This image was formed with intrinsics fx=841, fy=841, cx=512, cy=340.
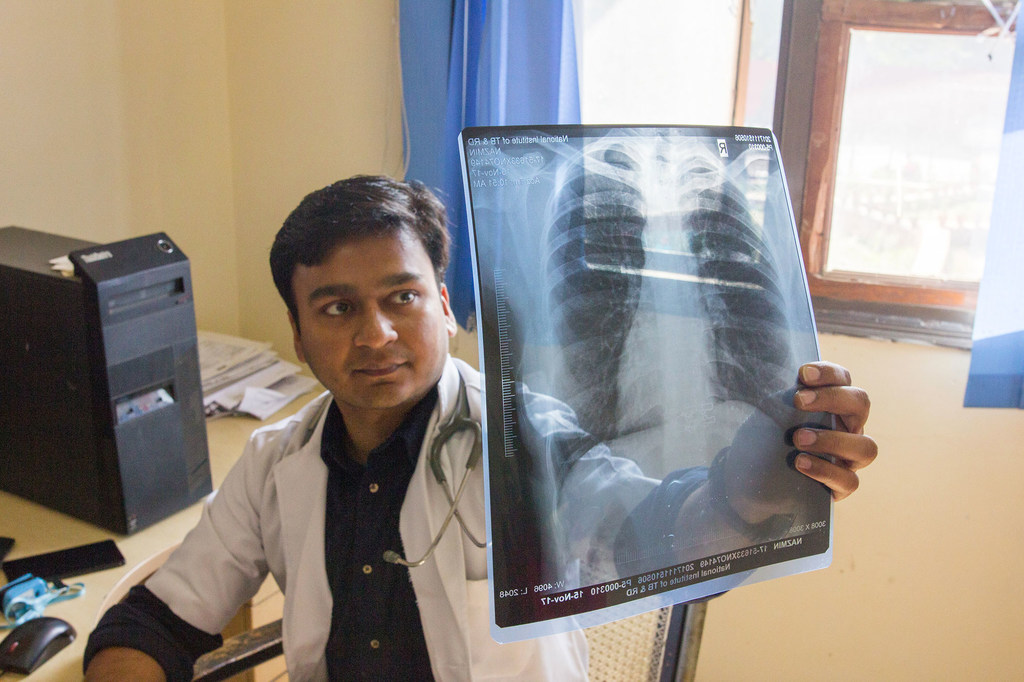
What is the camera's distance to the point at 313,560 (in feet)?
3.59

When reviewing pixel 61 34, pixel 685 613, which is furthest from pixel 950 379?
pixel 61 34

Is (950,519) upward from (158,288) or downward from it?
downward

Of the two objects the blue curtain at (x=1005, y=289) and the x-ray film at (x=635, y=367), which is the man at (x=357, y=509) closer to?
the x-ray film at (x=635, y=367)

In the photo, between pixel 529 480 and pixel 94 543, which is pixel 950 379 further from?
pixel 94 543

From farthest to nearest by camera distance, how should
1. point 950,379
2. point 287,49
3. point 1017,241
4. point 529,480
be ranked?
point 287,49, point 950,379, point 1017,241, point 529,480

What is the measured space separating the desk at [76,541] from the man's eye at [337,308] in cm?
56

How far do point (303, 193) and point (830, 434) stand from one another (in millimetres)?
1602

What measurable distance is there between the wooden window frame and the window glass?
3cm

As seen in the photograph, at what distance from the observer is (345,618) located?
1088 mm

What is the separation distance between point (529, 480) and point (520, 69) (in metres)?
1.12

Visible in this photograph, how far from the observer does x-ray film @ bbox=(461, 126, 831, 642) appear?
28.5 inches

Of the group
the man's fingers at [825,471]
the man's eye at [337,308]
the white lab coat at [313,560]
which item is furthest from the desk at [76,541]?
the man's fingers at [825,471]

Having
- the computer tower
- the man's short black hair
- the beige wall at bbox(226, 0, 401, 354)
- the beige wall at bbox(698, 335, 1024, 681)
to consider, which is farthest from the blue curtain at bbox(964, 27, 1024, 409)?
the computer tower

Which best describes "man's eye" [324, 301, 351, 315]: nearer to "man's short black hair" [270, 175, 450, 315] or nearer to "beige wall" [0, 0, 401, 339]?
"man's short black hair" [270, 175, 450, 315]
